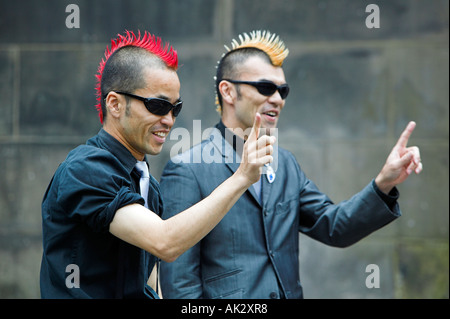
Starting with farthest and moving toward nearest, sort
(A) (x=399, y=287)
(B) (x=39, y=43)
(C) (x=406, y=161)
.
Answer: (B) (x=39, y=43), (A) (x=399, y=287), (C) (x=406, y=161)

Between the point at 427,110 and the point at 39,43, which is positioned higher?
the point at 39,43

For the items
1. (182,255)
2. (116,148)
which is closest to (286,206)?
(182,255)

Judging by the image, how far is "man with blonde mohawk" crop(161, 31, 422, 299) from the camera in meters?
3.51

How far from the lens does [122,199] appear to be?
231cm

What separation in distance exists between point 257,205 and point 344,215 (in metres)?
0.58

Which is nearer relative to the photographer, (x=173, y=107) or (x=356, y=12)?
(x=173, y=107)

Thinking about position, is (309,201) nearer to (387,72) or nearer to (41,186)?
(387,72)

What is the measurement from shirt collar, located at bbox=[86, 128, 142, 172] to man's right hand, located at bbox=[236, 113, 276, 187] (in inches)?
20.7

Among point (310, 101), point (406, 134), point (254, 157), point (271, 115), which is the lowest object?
point (254, 157)

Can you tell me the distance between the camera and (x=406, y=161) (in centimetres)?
338

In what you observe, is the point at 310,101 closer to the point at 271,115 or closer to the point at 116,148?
the point at 271,115

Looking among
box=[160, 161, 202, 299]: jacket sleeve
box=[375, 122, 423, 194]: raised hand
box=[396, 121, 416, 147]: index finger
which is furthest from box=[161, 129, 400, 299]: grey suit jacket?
box=[396, 121, 416, 147]: index finger
